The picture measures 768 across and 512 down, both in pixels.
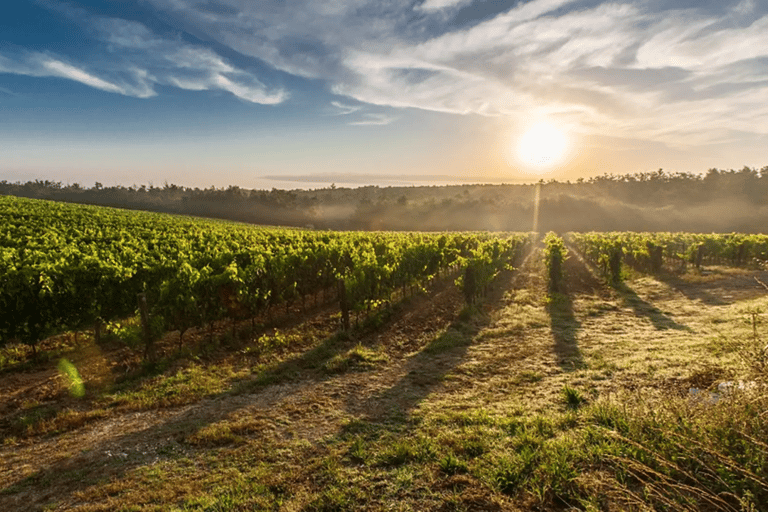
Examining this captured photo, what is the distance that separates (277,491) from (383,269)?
905cm

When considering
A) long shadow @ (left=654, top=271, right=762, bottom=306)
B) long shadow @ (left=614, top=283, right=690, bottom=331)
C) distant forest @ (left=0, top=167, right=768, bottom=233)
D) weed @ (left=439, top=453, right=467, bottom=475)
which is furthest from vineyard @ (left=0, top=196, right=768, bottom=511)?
distant forest @ (left=0, top=167, right=768, bottom=233)

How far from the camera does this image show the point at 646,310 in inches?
582

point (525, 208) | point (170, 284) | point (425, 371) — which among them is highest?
point (525, 208)

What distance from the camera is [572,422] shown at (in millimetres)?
6227

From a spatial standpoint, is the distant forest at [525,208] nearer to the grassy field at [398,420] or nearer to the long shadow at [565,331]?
the long shadow at [565,331]

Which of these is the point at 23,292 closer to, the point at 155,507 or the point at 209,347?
the point at 209,347

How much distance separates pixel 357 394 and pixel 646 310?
41.2 ft

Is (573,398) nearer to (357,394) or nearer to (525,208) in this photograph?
(357,394)

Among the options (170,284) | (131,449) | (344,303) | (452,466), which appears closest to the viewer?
(452,466)

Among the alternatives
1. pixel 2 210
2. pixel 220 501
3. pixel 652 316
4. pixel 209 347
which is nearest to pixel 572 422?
pixel 220 501

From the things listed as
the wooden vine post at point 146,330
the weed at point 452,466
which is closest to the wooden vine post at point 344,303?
the wooden vine post at point 146,330

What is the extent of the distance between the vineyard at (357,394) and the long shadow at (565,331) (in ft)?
0.31

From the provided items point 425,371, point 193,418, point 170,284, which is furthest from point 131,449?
point 425,371

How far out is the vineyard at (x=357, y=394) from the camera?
4.66 meters
